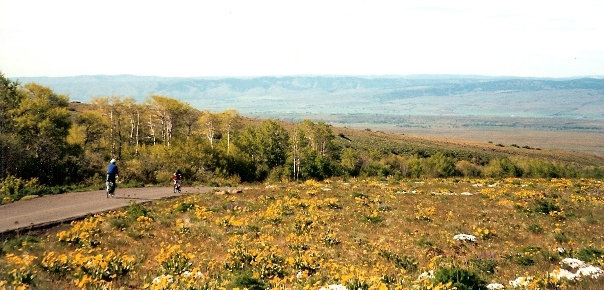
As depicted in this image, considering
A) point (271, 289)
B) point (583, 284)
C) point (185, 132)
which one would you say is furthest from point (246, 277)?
point (185, 132)

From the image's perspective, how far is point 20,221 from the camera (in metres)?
17.7

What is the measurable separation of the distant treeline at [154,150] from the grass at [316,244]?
10.4 meters

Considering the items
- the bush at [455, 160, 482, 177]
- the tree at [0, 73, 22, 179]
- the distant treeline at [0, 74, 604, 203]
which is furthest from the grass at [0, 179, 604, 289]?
the bush at [455, 160, 482, 177]

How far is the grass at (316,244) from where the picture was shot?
10984 millimetres

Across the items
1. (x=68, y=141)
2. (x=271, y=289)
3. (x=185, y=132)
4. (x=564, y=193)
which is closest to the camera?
(x=271, y=289)

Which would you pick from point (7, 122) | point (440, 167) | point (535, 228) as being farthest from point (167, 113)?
point (440, 167)

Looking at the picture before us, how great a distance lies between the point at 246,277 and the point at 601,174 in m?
96.7

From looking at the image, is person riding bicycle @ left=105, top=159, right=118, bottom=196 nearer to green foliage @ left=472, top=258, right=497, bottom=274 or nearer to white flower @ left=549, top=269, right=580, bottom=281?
green foliage @ left=472, top=258, right=497, bottom=274

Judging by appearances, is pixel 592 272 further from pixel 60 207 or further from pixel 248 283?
pixel 60 207

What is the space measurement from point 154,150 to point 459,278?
49882 mm

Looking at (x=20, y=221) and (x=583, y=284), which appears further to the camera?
(x=20, y=221)

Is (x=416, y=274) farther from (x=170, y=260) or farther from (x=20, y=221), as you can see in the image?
(x=20, y=221)

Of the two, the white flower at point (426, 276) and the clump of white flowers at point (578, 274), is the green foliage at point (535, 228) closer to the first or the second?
the clump of white flowers at point (578, 274)

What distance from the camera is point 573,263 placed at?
13.4 meters
